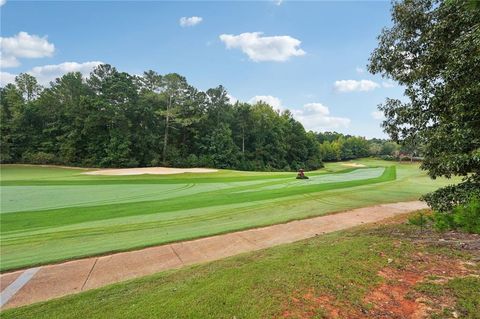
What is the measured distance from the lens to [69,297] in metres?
3.85

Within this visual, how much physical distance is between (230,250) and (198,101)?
46.8 meters

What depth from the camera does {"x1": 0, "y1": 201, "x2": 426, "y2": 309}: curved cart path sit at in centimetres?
A: 446

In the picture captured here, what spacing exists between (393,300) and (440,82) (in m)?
5.40

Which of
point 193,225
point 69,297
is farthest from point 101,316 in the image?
point 193,225

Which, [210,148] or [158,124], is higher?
[158,124]

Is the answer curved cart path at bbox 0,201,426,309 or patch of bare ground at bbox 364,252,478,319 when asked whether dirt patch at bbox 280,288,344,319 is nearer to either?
patch of bare ground at bbox 364,252,478,319

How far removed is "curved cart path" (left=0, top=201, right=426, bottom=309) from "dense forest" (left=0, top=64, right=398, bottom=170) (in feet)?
117

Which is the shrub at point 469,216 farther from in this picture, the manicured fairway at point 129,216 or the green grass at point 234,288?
the manicured fairway at point 129,216

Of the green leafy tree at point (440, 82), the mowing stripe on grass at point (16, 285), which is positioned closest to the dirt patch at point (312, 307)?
the green leafy tree at point (440, 82)

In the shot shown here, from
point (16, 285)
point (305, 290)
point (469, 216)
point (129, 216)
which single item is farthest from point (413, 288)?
point (129, 216)

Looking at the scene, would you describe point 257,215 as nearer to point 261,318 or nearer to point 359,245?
point 359,245

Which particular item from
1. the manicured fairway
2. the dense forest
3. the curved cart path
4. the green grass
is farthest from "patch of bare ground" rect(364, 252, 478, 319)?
the dense forest

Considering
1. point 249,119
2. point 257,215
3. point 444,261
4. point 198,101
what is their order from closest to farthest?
point 444,261 → point 257,215 → point 198,101 → point 249,119

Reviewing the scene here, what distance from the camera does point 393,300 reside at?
130 inches
